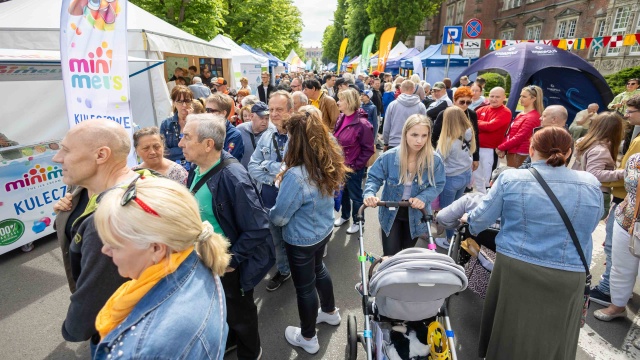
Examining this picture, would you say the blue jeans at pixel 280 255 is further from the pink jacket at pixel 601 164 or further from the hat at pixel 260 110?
the pink jacket at pixel 601 164

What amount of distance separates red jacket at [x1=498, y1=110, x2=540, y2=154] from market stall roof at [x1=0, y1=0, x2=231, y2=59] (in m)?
7.00

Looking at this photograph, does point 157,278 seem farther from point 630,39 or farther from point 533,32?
point 533,32

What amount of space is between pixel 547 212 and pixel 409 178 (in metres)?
1.23

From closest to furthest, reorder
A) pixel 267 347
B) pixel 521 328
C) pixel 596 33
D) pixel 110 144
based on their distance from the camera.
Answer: pixel 110 144 < pixel 521 328 < pixel 267 347 < pixel 596 33

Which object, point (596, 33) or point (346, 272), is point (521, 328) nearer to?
point (346, 272)

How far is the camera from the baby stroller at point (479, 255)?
3.02 m

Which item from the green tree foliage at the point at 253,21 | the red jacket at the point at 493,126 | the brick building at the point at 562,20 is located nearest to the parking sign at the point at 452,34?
the red jacket at the point at 493,126

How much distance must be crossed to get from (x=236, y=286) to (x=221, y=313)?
112 centimetres

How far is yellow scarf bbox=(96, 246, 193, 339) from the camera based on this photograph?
1.15 m

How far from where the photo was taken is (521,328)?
226cm

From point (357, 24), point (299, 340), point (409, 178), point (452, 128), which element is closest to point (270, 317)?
point (299, 340)

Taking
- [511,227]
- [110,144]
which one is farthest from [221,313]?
[511,227]

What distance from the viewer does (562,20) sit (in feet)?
85.8

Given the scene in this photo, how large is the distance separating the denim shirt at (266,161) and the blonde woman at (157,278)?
2.14 meters
